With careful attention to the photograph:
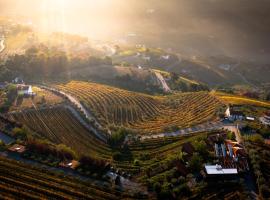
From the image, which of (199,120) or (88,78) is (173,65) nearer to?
(88,78)

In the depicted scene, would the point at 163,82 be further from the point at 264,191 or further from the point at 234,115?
the point at 264,191

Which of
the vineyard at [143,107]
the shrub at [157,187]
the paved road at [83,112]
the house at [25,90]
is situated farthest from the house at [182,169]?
the house at [25,90]

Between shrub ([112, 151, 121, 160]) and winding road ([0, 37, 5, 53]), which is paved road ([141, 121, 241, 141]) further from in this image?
winding road ([0, 37, 5, 53])

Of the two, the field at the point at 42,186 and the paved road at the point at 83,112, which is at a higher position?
the paved road at the point at 83,112

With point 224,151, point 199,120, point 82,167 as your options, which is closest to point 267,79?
point 199,120

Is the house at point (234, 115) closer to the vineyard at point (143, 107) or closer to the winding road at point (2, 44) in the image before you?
the vineyard at point (143, 107)

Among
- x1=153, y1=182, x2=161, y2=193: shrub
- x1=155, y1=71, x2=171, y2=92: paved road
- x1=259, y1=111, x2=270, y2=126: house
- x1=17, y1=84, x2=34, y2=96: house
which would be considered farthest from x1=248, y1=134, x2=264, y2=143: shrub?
x1=155, y1=71, x2=171, y2=92: paved road
